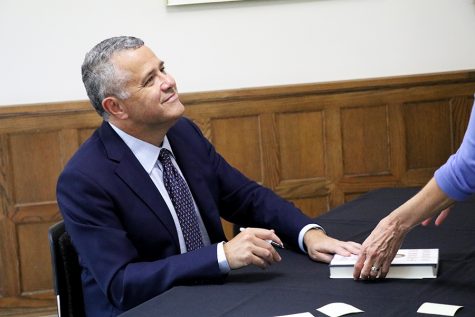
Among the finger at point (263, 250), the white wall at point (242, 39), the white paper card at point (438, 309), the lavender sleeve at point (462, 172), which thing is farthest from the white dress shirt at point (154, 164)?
the white wall at point (242, 39)

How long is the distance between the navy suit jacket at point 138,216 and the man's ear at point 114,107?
0.05 m

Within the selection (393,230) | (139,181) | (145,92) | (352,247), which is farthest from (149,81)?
(393,230)

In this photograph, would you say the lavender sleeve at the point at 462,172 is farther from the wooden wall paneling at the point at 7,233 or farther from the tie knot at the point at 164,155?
the wooden wall paneling at the point at 7,233

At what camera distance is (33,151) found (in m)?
4.73

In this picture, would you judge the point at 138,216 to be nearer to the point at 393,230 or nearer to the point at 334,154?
the point at 393,230

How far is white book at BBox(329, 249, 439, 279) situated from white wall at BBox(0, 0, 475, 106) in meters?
2.96

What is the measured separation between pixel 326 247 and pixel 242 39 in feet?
9.39

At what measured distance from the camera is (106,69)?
257 cm

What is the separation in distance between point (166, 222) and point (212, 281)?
353 millimetres

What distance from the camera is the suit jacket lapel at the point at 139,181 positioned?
2.45 m

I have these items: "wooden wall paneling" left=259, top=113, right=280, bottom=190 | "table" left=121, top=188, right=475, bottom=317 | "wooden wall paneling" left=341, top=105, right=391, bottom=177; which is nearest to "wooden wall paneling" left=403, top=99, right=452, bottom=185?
"wooden wall paneling" left=341, top=105, right=391, bottom=177

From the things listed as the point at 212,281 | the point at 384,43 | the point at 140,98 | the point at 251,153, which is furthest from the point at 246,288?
the point at 384,43

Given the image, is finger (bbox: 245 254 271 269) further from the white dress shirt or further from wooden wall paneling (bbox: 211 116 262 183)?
wooden wall paneling (bbox: 211 116 262 183)

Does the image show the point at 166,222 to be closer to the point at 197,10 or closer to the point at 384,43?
the point at 197,10
